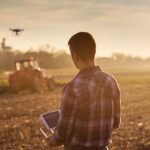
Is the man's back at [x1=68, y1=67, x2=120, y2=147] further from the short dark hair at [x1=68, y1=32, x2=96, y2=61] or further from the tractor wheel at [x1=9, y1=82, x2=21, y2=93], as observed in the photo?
the tractor wheel at [x1=9, y1=82, x2=21, y2=93]

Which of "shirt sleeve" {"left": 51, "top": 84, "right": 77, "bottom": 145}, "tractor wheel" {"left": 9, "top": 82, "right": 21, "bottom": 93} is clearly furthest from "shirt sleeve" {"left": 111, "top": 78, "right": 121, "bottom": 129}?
"tractor wheel" {"left": 9, "top": 82, "right": 21, "bottom": 93}

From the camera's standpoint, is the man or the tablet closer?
the man

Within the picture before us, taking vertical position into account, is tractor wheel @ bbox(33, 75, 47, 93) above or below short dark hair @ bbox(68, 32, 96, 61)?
below

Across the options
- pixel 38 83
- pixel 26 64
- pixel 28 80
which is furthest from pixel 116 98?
pixel 26 64

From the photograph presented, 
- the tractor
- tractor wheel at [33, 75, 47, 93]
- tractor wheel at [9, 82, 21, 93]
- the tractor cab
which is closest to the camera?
tractor wheel at [33, 75, 47, 93]

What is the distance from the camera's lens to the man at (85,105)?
3590 mm

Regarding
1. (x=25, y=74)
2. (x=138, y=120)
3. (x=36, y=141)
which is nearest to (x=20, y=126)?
(x=36, y=141)

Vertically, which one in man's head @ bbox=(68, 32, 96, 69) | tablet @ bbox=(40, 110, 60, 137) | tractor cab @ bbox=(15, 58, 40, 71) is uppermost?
man's head @ bbox=(68, 32, 96, 69)

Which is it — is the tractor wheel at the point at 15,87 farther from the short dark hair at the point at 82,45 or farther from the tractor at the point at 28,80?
the short dark hair at the point at 82,45

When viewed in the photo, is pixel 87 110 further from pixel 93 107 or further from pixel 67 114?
pixel 67 114

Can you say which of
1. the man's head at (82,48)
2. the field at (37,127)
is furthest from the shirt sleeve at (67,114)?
the field at (37,127)

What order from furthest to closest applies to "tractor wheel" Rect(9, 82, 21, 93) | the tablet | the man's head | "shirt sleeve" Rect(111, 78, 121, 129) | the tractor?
"tractor wheel" Rect(9, 82, 21, 93), the tractor, the tablet, "shirt sleeve" Rect(111, 78, 121, 129), the man's head

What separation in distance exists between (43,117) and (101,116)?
22.5 inches

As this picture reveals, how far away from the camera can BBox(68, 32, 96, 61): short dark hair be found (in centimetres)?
367
